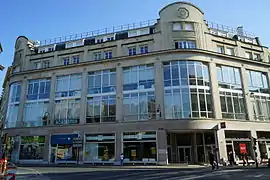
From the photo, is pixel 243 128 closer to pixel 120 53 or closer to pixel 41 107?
pixel 120 53

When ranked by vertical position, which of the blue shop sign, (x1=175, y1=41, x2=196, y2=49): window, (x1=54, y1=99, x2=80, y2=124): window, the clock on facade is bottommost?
the blue shop sign

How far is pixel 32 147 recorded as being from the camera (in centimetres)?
2969

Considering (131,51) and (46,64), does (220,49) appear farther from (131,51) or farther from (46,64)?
(46,64)

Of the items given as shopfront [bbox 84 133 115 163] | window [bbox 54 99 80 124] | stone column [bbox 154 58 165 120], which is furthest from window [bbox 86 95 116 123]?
stone column [bbox 154 58 165 120]

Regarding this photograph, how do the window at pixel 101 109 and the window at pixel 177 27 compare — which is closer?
the window at pixel 101 109

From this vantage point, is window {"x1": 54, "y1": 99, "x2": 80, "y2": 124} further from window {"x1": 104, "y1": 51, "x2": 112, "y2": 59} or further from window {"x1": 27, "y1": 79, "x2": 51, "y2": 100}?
window {"x1": 104, "y1": 51, "x2": 112, "y2": 59}

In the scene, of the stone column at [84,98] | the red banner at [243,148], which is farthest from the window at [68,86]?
the red banner at [243,148]

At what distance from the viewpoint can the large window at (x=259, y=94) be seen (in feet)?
94.5

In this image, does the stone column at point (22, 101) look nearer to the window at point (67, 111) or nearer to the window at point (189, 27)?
the window at point (67, 111)

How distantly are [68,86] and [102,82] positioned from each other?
16.5ft

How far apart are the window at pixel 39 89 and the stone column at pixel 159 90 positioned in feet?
50.3

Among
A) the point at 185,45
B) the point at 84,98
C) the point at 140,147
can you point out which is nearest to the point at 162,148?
the point at 140,147

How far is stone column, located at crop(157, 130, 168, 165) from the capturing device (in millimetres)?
23797

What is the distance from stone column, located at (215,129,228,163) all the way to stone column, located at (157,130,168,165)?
566cm
